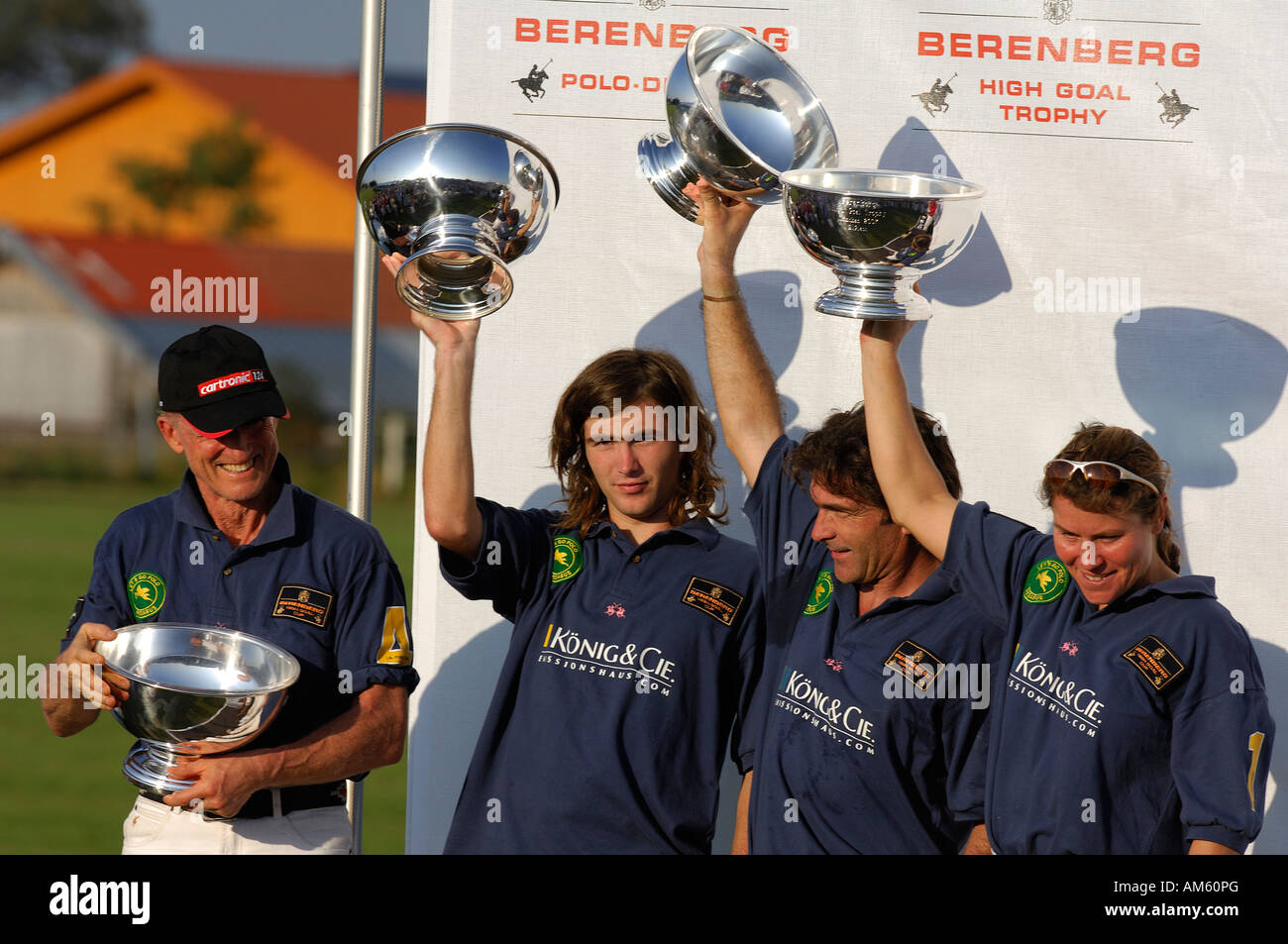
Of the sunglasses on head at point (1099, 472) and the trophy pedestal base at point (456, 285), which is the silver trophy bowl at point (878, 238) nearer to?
the sunglasses on head at point (1099, 472)

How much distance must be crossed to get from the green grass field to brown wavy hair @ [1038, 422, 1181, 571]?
449 cm

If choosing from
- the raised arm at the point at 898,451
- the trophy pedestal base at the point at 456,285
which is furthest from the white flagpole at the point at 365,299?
the raised arm at the point at 898,451

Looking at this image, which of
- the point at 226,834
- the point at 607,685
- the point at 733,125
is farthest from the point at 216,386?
the point at 733,125

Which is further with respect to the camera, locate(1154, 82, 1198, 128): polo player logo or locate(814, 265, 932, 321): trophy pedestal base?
locate(1154, 82, 1198, 128): polo player logo

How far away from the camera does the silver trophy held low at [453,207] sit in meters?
3.12

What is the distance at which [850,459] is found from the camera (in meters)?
3.26

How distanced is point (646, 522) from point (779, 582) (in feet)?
1.15

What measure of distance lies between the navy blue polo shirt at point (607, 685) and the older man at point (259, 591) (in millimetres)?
249

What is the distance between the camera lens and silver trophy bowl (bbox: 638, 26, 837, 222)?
3403 mm

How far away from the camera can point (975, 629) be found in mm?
3229

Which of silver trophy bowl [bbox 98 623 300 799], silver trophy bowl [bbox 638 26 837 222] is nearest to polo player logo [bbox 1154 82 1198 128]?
silver trophy bowl [bbox 638 26 837 222]

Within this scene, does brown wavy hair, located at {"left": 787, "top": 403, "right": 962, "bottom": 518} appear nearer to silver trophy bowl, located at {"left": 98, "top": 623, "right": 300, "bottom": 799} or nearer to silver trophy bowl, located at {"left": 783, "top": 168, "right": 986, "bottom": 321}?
silver trophy bowl, located at {"left": 783, "top": 168, "right": 986, "bottom": 321}

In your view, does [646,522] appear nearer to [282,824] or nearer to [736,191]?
[736,191]
